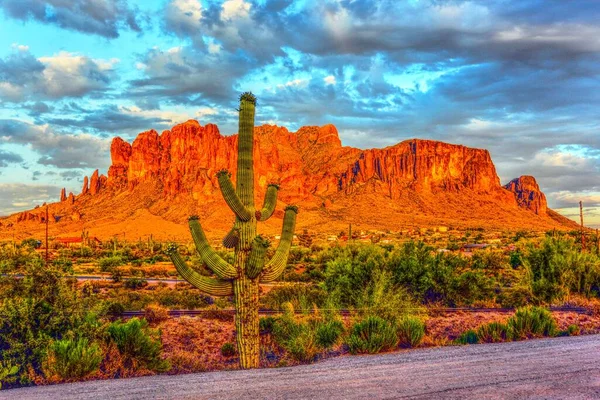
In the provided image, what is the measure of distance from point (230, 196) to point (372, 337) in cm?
505

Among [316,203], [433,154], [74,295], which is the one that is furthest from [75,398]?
[433,154]

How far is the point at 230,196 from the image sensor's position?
12203 millimetres

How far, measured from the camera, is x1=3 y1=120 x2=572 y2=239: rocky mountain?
422ft

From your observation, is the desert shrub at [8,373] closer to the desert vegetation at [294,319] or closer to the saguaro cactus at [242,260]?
the desert vegetation at [294,319]

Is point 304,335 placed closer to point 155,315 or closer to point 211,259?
point 211,259

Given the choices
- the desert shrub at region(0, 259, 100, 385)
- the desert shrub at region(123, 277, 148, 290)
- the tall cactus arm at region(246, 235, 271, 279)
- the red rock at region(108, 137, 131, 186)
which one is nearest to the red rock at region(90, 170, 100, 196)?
the red rock at region(108, 137, 131, 186)

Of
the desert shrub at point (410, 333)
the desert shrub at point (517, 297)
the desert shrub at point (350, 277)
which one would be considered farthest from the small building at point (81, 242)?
the desert shrub at point (410, 333)

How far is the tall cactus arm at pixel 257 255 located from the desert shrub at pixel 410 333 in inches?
173

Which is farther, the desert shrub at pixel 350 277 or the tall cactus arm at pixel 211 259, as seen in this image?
the desert shrub at pixel 350 277

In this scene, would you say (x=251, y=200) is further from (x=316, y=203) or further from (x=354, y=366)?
(x=316, y=203)

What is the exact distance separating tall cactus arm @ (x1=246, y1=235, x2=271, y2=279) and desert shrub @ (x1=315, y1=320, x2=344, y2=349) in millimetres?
2948

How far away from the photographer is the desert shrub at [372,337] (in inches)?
516

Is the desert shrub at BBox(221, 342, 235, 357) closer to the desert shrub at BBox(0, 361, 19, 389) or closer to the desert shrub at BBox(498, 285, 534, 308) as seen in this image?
the desert shrub at BBox(0, 361, 19, 389)

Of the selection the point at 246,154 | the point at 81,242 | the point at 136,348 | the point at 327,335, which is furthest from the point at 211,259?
the point at 81,242
